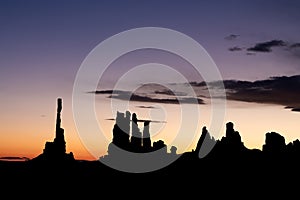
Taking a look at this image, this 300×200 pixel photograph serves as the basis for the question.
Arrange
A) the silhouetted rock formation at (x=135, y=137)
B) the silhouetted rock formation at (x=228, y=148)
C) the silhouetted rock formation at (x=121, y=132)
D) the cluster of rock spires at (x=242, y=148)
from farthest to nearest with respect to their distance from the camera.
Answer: the silhouetted rock formation at (x=135, y=137)
the silhouetted rock formation at (x=121, y=132)
the silhouetted rock formation at (x=228, y=148)
the cluster of rock spires at (x=242, y=148)

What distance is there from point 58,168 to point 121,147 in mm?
35429

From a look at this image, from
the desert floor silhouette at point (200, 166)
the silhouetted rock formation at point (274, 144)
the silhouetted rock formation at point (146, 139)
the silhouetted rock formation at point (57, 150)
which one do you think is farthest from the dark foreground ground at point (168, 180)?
the silhouetted rock formation at point (146, 139)

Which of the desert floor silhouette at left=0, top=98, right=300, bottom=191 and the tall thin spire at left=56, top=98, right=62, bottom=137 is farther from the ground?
the tall thin spire at left=56, top=98, right=62, bottom=137

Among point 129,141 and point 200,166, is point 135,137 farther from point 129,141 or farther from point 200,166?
point 200,166

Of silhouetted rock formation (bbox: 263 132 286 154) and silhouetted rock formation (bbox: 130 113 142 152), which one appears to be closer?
silhouetted rock formation (bbox: 263 132 286 154)

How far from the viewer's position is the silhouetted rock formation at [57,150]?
152375mm

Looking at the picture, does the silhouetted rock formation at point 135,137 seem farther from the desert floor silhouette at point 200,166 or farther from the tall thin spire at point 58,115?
the tall thin spire at point 58,115

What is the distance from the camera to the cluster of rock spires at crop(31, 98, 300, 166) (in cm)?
15288

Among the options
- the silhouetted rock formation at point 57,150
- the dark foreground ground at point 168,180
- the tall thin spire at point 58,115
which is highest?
the tall thin spire at point 58,115

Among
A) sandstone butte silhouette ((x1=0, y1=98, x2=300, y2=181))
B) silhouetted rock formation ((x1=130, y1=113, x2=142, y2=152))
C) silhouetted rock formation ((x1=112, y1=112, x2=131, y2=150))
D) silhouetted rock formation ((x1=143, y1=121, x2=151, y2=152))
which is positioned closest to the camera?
sandstone butte silhouette ((x1=0, y1=98, x2=300, y2=181))

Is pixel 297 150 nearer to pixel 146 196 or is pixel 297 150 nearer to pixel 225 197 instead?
pixel 225 197

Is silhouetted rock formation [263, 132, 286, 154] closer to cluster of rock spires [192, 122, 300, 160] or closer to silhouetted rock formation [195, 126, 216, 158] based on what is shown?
cluster of rock spires [192, 122, 300, 160]

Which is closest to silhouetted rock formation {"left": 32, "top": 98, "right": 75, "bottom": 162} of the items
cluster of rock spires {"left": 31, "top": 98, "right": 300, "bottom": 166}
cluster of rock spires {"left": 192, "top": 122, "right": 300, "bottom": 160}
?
cluster of rock spires {"left": 31, "top": 98, "right": 300, "bottom": 166}

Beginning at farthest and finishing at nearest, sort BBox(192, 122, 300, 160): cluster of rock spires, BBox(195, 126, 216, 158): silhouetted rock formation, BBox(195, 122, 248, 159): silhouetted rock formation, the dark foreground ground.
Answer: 1. BBox(195, 126, 216, 158): silhouetted rock formation
2. BBox(195, 122, 248, 159): silhouetted rock formation
3. BBox(192, 122, 300, 160): cluster of rock spires
4. the dark foreground ground
